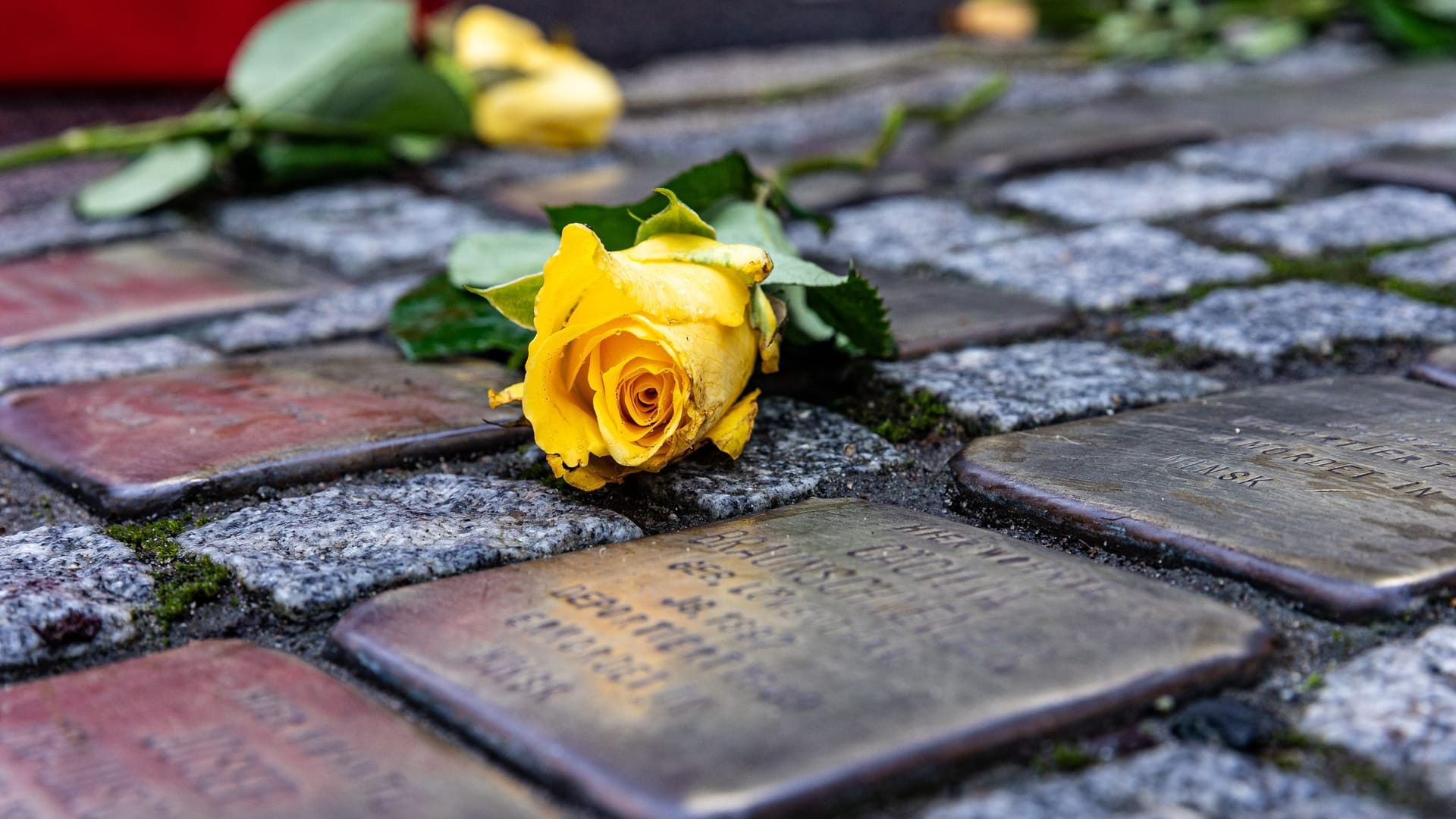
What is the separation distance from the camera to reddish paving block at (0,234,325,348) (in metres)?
1.61

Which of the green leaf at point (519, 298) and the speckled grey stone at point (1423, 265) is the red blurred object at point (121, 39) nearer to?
the green leaf at point (519, 298)

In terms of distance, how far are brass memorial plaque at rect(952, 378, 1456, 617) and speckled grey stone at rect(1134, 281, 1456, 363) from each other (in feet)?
0.49

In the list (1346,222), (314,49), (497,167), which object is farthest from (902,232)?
(314,49)

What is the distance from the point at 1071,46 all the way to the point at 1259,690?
306 cm

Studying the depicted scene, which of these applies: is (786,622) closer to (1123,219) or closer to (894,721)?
(894,721)

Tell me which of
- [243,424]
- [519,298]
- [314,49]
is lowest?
[243,424]

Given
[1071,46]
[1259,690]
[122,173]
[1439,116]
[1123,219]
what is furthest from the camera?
[1071,46]

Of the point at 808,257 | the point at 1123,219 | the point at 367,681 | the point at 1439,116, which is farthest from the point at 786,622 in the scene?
the point at 1439,116

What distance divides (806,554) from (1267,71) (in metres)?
2.63

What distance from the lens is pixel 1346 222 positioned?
72.3 inches

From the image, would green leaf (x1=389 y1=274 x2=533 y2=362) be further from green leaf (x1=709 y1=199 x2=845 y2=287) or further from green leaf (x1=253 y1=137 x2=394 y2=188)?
green leaf (x1=253 y1=137 x2=394 y2=188)

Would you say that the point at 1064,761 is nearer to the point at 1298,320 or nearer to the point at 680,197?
the point at 680,197

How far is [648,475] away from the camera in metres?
1.11

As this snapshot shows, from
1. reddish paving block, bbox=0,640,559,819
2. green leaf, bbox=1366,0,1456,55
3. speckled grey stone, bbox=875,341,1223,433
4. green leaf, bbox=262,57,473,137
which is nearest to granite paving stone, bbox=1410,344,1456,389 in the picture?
speckled grey stone, bbox=875,341,1223,433
